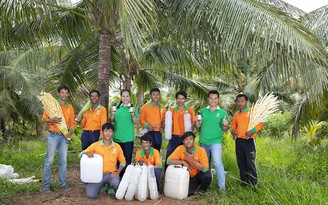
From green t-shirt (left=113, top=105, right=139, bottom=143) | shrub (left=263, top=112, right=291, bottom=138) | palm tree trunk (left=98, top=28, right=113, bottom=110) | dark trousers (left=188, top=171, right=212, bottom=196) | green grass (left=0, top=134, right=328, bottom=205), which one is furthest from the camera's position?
shrub (left=263, top=112, right=291, bottom=138)

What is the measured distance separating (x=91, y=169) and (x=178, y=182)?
1.26 m

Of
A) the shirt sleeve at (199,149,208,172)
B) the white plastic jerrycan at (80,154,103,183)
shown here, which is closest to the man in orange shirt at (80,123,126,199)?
the white plastic jerrycan at (80,154,103,183)

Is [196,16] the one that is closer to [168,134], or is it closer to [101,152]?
[168,134]

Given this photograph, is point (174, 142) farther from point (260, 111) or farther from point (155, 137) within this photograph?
point (260, 111)

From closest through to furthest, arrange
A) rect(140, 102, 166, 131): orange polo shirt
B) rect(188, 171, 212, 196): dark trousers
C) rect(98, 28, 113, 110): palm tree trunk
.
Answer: rect(188, 171, 212, 196): dark trousers < rect(140, 102, 166, 131): orange polo shirt < rect(98, 28, 113, 110): palm tree trunk

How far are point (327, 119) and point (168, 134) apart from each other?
7235 mm

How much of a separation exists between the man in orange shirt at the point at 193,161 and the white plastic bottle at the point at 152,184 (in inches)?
11.9

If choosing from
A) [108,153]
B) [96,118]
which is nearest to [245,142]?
[108,153]

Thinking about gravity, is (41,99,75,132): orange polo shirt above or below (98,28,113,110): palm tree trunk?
below

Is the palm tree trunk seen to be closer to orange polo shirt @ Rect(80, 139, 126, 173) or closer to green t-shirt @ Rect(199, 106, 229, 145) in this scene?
orange polo shirt @ Rect(80, 139, 126, 173)

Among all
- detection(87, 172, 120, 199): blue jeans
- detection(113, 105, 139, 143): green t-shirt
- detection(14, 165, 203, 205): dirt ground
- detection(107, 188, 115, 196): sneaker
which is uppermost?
detection(113, 105, 139, 143): green t-shirt

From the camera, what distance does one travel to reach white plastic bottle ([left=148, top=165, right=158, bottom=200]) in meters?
5.27

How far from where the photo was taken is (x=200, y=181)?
559cm

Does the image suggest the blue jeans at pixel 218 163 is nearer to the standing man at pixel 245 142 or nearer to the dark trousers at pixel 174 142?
the standing man at pixel 245 142
